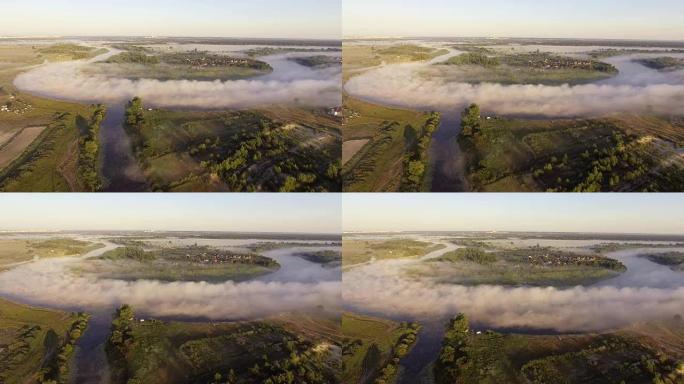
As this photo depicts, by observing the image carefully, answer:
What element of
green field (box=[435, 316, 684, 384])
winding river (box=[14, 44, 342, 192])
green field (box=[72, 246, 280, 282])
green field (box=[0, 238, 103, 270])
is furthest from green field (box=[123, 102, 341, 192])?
green field (box=[435, 316, 684, 384])

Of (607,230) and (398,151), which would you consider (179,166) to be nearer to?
(398,151)

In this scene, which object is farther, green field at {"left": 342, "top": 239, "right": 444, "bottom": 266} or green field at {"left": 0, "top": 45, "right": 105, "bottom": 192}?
green field at {"left": 342, "top": 239, "right": 444, "bottom": 266}

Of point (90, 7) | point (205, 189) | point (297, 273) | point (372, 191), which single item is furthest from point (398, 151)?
point (90, 7)

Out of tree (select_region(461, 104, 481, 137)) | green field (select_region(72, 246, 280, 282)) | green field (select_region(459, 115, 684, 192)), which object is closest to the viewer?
green field (select_region(459, 115, 684, 192))

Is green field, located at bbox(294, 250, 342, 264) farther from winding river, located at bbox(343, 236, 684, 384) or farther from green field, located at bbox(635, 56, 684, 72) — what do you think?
green field, located at bbox(635, 56, 684, 72)

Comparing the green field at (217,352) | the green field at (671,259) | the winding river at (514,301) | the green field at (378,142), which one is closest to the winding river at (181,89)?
the green field at (378,142)

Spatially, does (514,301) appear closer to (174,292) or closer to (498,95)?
(498,95)

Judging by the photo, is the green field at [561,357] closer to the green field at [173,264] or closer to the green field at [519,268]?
the green field at [519,268]
